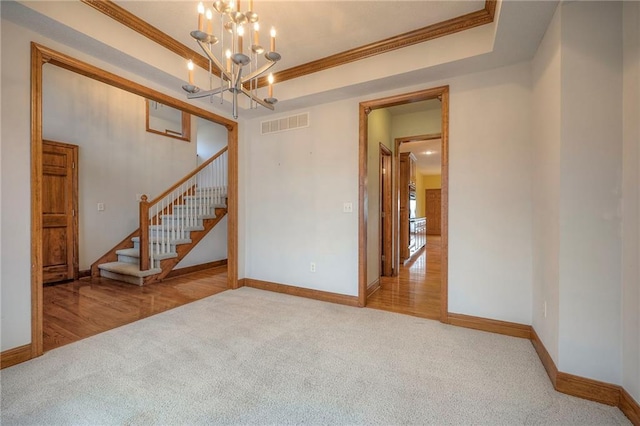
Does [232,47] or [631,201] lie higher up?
[232,47]

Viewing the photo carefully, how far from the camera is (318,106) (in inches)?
139

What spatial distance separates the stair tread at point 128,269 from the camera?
418 centimetres

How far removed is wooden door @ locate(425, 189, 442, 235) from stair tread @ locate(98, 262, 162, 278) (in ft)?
36.1

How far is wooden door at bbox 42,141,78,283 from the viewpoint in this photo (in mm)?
4109

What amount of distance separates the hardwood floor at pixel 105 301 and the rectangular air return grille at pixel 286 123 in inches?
94.1

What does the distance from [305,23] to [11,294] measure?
3.12m

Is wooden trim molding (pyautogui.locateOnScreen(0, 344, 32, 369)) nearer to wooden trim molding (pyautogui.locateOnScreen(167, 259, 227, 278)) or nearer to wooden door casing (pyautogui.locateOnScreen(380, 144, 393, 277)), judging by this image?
wooden trim molding (pyautogui.locateOnScreen(167, 259, 227, 278))

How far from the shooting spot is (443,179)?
284 centimetres

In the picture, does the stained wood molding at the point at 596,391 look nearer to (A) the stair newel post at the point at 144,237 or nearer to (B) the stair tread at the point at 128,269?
(B) the stair tread at the point at 128,269

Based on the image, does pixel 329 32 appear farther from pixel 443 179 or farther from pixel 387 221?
pixel 387 221

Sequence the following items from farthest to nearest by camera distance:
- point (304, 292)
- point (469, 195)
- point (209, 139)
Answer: point (209, 139), point (304, 292), point (469, 195)

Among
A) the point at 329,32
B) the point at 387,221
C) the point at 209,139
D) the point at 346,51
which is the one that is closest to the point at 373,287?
the point at 387,221

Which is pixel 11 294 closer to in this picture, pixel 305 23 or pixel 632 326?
pixel 305 23

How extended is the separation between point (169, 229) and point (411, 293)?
13.6 feet
